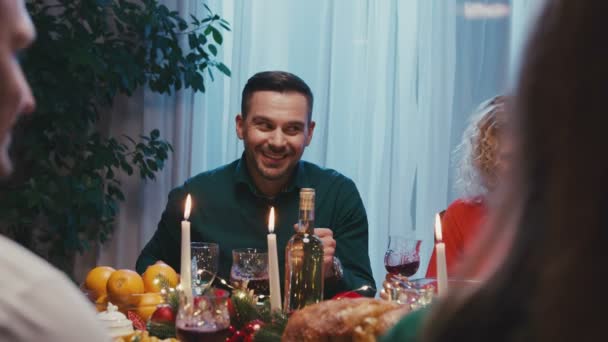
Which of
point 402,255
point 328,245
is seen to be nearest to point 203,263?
point 328,245

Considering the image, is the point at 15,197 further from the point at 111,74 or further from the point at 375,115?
the point at 375,115

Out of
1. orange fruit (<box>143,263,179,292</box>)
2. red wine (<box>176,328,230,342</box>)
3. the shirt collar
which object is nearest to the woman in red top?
the shirt collar

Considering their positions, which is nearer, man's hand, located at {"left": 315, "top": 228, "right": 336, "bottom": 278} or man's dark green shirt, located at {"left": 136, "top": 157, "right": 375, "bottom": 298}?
man's hand, located at {"left": 315, "top": 228, "right": 336, "bottom": 278}

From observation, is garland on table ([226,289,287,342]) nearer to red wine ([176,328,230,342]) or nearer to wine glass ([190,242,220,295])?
red wine ([176,328,230,342])

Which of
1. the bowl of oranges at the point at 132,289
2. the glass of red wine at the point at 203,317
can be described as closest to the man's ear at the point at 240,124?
the bowl of oranges at the point at 132,289

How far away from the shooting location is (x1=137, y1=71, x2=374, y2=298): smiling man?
2537mm

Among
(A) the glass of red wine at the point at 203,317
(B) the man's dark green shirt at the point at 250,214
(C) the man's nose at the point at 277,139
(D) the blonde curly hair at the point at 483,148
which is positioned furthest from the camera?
(C) the man's nose at the point at 277,139

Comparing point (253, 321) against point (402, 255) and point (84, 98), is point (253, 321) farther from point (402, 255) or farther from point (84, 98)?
point (84, 98)

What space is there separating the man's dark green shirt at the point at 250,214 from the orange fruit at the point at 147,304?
765 mm

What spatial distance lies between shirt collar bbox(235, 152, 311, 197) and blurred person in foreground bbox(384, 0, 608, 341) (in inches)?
82.9

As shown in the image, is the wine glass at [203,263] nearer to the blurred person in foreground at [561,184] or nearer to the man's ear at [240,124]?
the man's ear at [240,124]

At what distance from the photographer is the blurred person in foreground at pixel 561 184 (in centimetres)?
48

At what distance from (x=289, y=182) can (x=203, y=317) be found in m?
1.43

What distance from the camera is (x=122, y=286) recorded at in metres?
1.67
